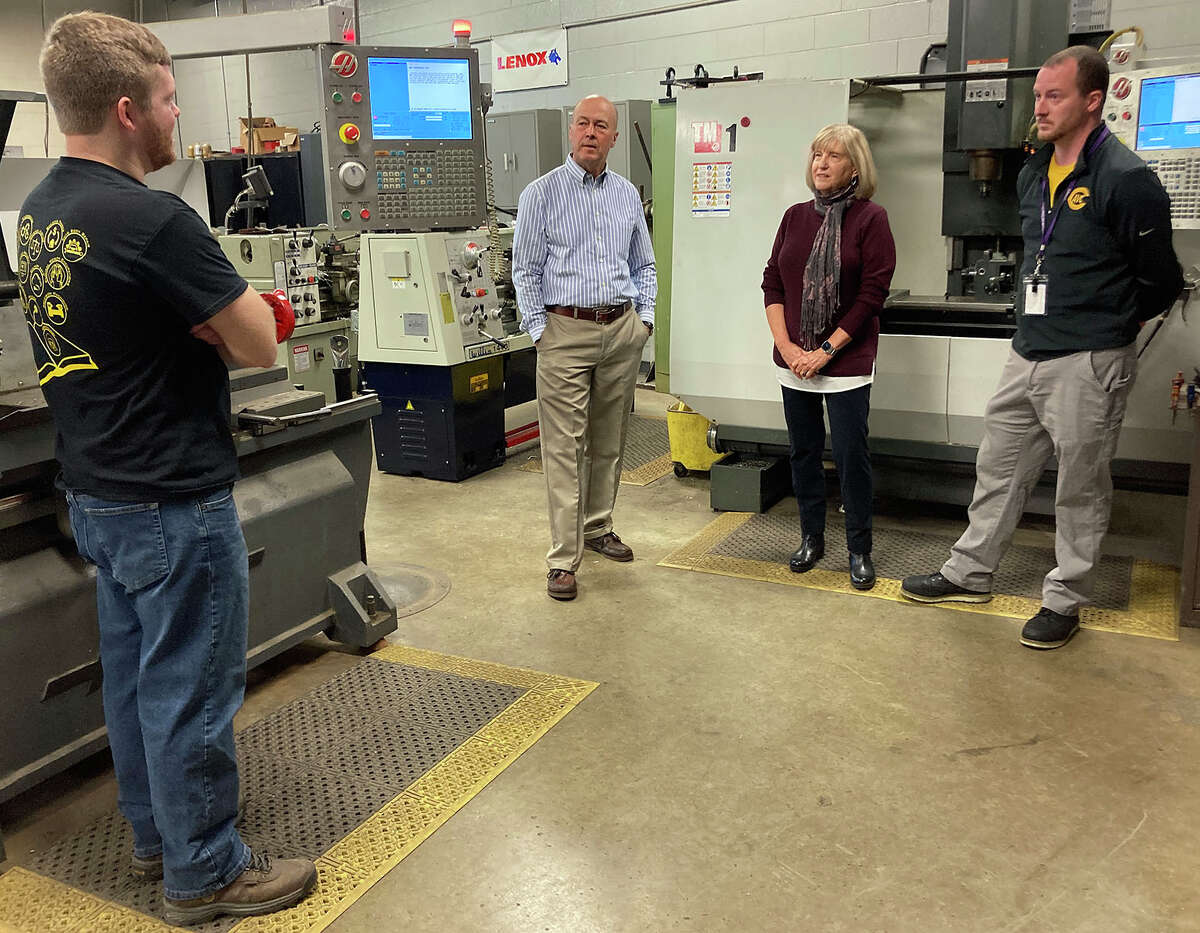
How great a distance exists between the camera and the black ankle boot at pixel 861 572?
3.16 m

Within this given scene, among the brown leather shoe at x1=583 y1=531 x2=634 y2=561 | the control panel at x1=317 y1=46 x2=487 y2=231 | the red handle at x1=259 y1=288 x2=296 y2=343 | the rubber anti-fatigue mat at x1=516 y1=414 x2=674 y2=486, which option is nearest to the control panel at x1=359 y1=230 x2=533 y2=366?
the control panel at x1=317 y1=46 x2=487 y2=231

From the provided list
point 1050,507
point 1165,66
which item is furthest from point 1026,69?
point 1050,507

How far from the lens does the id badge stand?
2.64 metres

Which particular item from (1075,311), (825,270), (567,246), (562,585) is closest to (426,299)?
(567,246)

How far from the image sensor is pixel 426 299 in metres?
4.27

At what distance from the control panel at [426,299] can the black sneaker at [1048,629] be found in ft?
8.37

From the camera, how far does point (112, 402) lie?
1.51 m

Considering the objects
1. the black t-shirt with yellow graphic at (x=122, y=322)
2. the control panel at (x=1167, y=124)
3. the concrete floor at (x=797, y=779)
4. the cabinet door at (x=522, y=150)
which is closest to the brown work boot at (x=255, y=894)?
the concrete floor at (x=797, y=779)

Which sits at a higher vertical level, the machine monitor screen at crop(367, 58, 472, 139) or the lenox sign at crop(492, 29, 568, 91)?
the lenox sign at crop(492, 29, 568, 91)

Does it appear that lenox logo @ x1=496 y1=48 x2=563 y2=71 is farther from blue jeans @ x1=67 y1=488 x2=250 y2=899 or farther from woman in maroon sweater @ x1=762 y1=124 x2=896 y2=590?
blue jeans @ x1=67 y1=488 x2=250 y2=899

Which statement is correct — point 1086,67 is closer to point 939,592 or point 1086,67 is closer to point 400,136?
point 939,592

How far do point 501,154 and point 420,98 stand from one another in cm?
240

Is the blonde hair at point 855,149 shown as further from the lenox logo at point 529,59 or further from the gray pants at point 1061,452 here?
the lenox logo at point 529,59

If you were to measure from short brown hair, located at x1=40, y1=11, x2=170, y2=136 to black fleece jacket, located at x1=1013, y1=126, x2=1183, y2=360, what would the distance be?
7.08 feet
